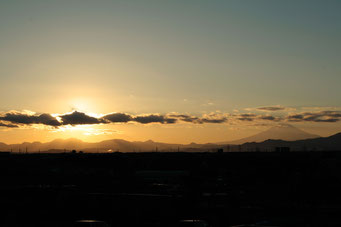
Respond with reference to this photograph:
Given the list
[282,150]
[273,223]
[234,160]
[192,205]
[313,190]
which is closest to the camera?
[273,223]

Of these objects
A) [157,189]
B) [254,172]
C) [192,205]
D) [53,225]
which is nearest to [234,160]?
[254,172]

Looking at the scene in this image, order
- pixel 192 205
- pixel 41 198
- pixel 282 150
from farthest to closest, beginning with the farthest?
1. pixel 282 150
2. pixel 41 198
3. pixel 192 205

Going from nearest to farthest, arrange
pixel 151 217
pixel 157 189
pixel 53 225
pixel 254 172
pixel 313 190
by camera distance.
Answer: pixel 53 225 → pixel 151 217 → pixel 313 190 → pixel 157 189 → pixel 254 172

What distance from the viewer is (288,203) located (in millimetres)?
57656

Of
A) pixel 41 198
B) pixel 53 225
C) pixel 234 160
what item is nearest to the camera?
pixel 53 225

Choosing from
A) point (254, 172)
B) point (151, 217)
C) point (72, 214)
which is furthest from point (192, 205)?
point (254, 172)

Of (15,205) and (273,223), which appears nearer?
(273,223)

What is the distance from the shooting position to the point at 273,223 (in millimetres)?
31656

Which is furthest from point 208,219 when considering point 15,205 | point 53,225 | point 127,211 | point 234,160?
point 234,160

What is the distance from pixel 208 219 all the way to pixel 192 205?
7.28m

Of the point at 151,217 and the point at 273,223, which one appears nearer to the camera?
the point at 273,223

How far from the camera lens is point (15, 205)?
172 feet

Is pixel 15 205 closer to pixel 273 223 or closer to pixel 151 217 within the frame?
pixel 151 217

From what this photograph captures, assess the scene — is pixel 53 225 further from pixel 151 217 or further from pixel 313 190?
pixel 313 190
